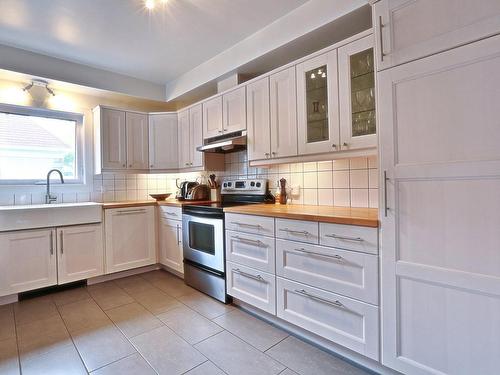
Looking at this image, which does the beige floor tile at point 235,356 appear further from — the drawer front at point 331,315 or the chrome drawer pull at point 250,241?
the chrome drawer pull at point 250,241

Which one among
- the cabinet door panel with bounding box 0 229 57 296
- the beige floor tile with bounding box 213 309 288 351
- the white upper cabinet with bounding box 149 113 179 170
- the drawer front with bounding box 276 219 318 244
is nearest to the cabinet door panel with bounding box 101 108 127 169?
the white upper cabinet with bounding box 149 113 179 170

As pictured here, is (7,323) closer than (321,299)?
No

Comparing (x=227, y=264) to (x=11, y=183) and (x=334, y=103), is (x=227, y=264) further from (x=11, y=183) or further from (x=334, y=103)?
(x=11, y=183)

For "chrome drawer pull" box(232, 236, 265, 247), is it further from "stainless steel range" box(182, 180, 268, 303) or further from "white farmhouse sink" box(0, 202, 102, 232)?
Result: "white farmhouse sink" box(0, 202, 102, 232)

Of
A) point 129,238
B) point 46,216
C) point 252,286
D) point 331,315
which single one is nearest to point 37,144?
point 46,216

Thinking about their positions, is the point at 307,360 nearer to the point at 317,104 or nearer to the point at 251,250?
the point at 251,250

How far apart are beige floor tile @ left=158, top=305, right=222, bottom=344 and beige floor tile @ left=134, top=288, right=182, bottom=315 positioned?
9 centimetres

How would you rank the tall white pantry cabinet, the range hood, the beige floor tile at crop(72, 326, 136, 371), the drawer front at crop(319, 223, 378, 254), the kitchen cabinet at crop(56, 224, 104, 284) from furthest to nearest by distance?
the kitchen cabinet at crop(56, 224, 104, 284) → the range hood → the beige floor tile at crop(72, 326, 136, 371) → the drawer front at crop(319, 223, 378, 254) → the tall white pantry cabinet

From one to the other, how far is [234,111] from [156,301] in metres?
2.02

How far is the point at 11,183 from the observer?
115 inches

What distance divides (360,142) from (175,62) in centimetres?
237

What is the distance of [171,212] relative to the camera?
124 inches

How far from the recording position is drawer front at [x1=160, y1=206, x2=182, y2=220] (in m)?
3.01

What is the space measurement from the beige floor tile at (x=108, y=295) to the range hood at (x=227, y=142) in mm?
1720
